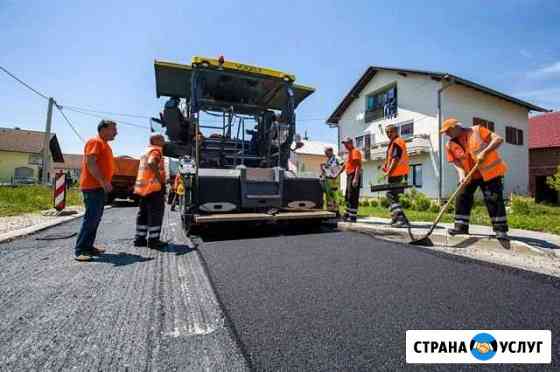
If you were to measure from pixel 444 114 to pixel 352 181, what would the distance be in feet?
40.7

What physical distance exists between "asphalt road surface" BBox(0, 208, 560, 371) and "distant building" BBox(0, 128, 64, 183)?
3479 centimetres

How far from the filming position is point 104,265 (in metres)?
2.73

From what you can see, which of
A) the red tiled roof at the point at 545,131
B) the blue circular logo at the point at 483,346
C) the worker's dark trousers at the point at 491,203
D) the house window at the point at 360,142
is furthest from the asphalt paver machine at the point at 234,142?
the red tiled roof at the point at 545,131

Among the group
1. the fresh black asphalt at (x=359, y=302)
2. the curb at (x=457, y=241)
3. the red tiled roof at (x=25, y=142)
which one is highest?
the red tiled roof at (x=25, y=142)

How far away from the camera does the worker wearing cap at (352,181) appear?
200 inches

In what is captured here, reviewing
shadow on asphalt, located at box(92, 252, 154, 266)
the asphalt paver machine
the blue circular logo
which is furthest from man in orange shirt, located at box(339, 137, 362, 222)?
the blue circular logo

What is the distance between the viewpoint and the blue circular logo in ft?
4.28

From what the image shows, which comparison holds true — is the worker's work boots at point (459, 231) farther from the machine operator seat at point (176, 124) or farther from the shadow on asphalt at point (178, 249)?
the machine operator seat at point (176, 124)

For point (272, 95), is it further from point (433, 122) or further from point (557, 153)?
point (557, 153)

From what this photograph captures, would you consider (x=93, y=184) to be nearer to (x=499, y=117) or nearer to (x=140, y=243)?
(x=140, y=243)

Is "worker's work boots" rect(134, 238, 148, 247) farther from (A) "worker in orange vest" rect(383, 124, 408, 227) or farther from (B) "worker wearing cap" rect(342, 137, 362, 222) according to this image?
(A) "worker in orange vest" rect(383, 124, 408, 227)

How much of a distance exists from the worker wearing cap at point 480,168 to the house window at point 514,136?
17025 mm

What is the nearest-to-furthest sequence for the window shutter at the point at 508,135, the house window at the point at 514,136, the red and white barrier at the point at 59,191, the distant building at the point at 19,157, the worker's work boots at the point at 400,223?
the worker's work boots at the point at 400,223 < the red and white barrier at the point at 59,191 < the window shutter at the point at 508,135 < the house window at the point at 514,136 < the distant building at the point at 19,157

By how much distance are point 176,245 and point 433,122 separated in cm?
1529
